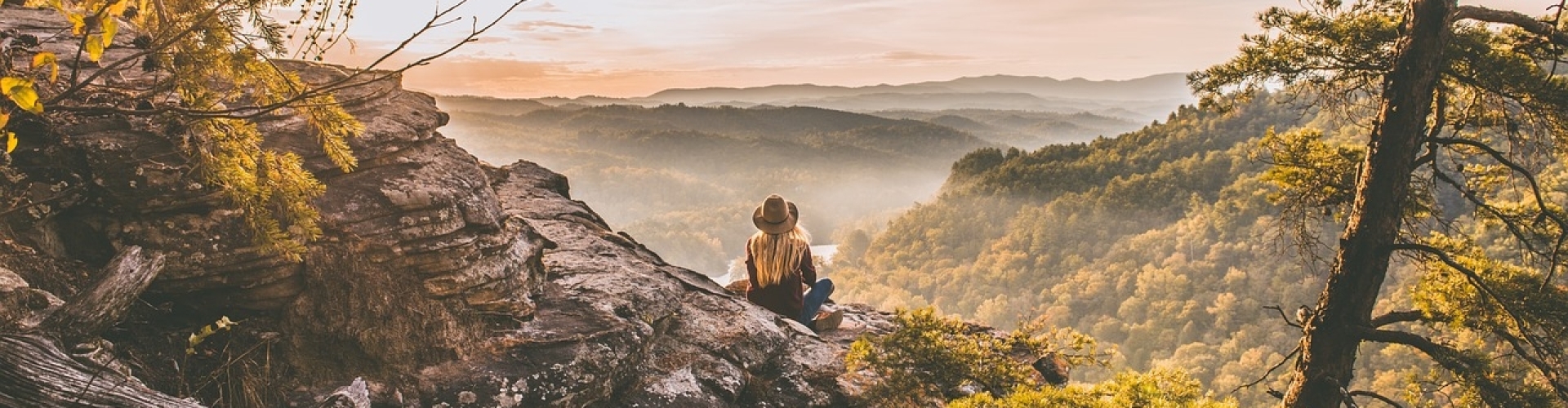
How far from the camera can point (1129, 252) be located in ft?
283

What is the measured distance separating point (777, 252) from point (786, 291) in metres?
0.51

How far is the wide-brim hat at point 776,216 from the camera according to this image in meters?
7.77

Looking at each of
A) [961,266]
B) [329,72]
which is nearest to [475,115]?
[961,266]

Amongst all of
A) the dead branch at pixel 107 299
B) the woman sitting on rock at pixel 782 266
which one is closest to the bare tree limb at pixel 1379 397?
the woman sitting on rock at pixel 782 266

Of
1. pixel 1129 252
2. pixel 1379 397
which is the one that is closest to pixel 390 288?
pixel 1379 397

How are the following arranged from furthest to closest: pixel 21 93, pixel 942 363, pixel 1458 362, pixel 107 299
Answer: pixel 942 363 → pixel 1458 362 → pixel 107 299 → pixel 21 93

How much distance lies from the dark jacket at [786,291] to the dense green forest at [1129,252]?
198 feet

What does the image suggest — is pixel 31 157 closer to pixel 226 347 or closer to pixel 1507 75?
pixel 226 347

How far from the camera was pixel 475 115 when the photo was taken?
173 m

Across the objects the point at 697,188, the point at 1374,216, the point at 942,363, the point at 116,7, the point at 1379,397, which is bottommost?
the point at 697,188

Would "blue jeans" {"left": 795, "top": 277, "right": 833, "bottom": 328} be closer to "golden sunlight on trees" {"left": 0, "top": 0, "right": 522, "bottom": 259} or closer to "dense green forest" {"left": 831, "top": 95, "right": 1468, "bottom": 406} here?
"golden sunlight on trees" {"left": 0, "top": 0, "right": 522, "bottom": 259}

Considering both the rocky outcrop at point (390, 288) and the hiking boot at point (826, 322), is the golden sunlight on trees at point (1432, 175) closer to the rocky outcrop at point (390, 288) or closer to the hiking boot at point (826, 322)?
the rocky outcrop at point (390, 288)

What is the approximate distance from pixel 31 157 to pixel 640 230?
422ft

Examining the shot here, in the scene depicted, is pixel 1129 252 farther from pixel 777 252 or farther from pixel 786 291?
pixel 777 252
